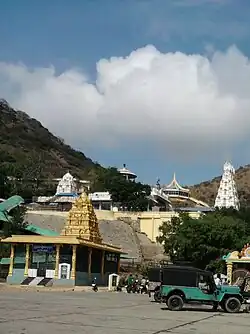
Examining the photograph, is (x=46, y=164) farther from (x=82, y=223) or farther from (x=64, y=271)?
(x=64, y=271)

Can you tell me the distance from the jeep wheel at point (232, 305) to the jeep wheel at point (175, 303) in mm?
1937

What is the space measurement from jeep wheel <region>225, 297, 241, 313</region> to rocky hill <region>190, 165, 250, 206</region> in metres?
117

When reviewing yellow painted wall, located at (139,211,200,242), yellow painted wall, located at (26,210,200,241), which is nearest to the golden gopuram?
yellow painted wall, located at (26,210,200,241)

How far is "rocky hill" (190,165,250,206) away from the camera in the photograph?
142 meters

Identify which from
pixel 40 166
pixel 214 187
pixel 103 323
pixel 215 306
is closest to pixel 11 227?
pixel 215 306

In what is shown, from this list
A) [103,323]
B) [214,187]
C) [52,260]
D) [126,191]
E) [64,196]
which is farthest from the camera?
[214,187]

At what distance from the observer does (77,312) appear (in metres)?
18.2

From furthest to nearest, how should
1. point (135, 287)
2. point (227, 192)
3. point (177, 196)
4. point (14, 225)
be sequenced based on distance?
point (177, 196), point (227, 192), point (14, 225), point (135, 287)

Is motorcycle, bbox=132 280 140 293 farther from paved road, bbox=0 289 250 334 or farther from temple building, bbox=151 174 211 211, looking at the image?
temple building, bbox=151 174 211 211

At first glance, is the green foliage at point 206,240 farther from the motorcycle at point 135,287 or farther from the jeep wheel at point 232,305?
the jeep wheel at point 232,305

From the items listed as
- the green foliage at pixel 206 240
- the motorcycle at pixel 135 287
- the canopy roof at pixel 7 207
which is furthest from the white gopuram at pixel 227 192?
the motorcycle at pixel 135 287

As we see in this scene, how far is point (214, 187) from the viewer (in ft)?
495

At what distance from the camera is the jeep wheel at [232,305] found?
22562 millimetres

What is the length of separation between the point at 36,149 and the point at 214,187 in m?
47.3
